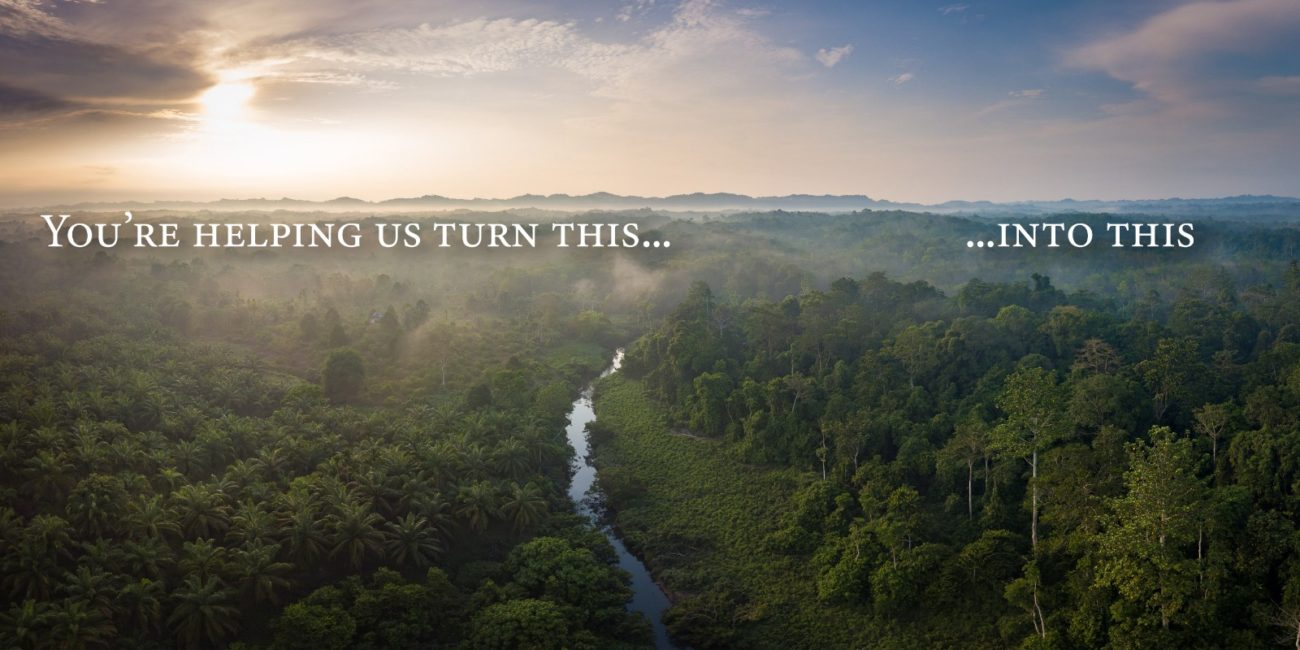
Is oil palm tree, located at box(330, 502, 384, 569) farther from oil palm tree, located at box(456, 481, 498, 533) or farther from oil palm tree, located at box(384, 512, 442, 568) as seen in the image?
oil palm tree, located at box(456, 481, 498, 533)

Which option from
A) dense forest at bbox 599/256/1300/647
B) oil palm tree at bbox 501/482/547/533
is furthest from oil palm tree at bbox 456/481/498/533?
dense forest at bbox 599/256/1300/647

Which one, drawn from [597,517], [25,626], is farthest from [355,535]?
[597,517]

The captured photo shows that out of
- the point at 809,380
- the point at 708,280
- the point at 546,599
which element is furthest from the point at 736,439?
the point at 708,280

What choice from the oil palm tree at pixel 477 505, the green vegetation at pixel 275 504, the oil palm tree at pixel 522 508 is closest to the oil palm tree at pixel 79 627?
the green vegetation at pixel 275 504

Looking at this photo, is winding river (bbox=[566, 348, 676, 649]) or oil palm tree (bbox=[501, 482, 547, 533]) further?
oil palm tree (bbox=[501, 482, 547, 533])

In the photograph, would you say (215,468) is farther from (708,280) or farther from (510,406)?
(708,280)

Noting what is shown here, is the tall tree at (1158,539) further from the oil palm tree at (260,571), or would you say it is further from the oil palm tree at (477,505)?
the oil palm tree at (260,571)
